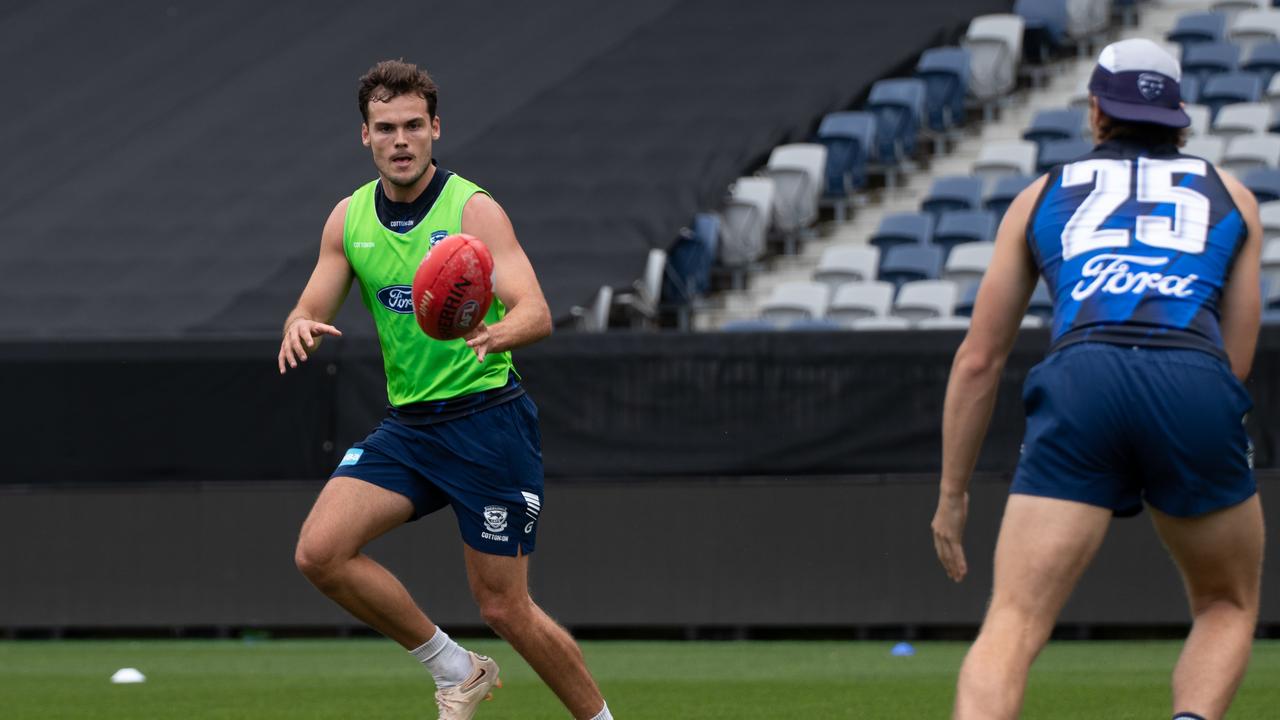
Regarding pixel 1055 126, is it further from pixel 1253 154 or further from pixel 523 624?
pixel 523 624

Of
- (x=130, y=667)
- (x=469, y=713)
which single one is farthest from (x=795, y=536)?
(x=469, y=713)

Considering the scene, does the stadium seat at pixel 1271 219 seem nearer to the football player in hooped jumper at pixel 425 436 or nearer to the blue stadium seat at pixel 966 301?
the blue stadium seat at pixel 966 301

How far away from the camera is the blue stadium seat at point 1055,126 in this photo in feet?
66.8

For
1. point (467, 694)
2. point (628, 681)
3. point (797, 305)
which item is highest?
point (467, 694)

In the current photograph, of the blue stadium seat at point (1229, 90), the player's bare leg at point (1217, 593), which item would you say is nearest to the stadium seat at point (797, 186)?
the blue stadium seat at point (1229, 90)

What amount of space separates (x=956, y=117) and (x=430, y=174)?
1608cm

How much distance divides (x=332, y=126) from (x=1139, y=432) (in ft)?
63.2

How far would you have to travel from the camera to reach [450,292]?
231 inches

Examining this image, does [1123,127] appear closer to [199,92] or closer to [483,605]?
[483,605]

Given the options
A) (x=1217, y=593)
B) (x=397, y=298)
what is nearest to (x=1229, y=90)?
(x=397, y=298)

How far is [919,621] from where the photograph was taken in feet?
42.6

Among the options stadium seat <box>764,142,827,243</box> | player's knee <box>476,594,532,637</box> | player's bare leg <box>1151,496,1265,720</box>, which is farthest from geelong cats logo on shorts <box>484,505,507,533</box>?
stadium seat <box>764,142,827,243</box>

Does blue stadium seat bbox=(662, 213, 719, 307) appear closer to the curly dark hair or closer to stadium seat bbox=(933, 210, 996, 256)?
stadium seat bbox=(933, 210, 996, 256)

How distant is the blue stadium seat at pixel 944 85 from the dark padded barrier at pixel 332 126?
0.57 metres
